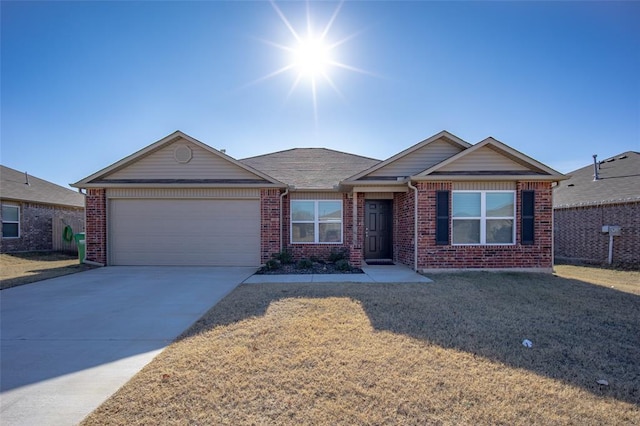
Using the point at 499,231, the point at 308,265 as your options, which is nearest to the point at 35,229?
the point at 308,265

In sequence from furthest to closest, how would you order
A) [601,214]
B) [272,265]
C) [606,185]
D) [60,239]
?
[60,239], [606,185], [601,214], [272,265]

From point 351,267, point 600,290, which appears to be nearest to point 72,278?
point 351,267

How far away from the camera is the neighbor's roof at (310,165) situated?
39.7 feet

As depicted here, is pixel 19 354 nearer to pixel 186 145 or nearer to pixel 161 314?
pixel 161 314

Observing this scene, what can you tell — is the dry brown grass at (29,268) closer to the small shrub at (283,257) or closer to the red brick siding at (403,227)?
the small shrub at (283,257)

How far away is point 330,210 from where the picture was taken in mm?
11711

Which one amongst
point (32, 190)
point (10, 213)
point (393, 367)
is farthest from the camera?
point (32, 190)

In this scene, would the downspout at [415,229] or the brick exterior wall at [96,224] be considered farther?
the brick exterior wall at [96,224]

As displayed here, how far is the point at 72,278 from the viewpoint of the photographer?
8828 mm

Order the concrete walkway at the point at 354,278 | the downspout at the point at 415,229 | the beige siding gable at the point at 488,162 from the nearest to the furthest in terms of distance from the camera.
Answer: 1. the concrete walkway at the point at 354,278
2. the downspout at the point at 415,229
3. the beige siding gable at the point at 488,162

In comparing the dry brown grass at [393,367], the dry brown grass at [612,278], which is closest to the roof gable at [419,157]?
the dry brown grass at [612,278]

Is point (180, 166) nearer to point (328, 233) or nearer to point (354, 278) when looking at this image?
point (328, 233)

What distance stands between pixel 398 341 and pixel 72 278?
9207mm

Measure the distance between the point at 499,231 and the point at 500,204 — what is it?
0.81 metres
